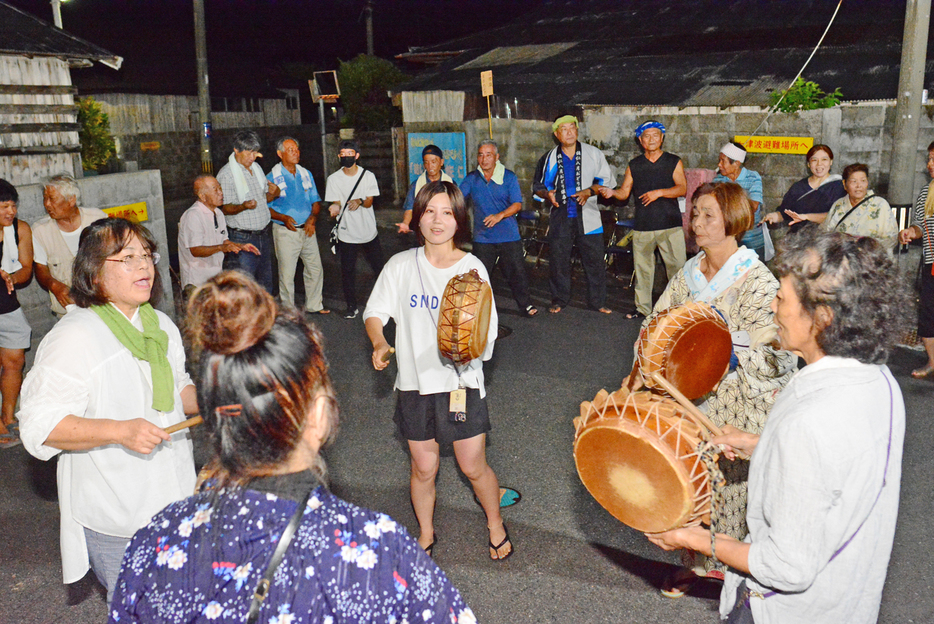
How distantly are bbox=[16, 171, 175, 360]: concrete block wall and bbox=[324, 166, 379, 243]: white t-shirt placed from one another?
72.4 inches

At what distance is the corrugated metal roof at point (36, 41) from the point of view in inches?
295

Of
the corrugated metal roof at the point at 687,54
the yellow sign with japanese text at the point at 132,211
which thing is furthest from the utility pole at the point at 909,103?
the yellow sign with japanese text at the point at 132,211

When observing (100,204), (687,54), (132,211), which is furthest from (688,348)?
(687,54)

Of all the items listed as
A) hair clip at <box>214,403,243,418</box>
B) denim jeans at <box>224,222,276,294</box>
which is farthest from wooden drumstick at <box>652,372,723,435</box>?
denim jeans at <box>224,222,276,294</box>

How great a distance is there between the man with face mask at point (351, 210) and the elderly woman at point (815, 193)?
13.9 ft

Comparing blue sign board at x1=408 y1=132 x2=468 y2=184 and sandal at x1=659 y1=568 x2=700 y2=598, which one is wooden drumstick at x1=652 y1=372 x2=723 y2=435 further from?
blue sign board at x1=408 y1=132 x2=468 y2=184

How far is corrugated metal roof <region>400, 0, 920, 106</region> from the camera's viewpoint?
9.94 metres

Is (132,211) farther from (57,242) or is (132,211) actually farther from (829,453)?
(829,453)

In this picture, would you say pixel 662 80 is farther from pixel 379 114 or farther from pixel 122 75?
pixel 122 75

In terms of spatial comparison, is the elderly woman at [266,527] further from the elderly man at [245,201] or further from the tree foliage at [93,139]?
the tree foliage at [93,139]

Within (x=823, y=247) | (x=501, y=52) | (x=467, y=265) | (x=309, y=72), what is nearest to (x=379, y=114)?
(x=501, y=52)

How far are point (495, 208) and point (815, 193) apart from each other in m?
3.17

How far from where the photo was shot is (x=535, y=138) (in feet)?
38.3

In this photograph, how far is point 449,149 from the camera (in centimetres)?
A: 1385
